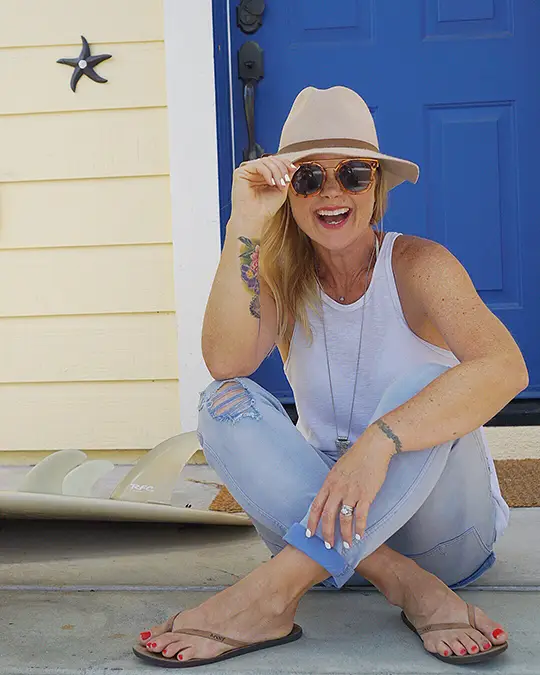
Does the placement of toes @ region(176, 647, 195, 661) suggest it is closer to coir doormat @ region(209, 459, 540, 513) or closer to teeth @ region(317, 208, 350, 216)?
teeth @ region(317, 208, 350, 216)

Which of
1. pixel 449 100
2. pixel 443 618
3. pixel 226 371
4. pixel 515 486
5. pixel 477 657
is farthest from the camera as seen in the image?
pixel 449 100

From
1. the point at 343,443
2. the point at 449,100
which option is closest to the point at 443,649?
the point at 343,443

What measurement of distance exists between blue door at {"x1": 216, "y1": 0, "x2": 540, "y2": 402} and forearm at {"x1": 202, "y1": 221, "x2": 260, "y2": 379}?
153 cm

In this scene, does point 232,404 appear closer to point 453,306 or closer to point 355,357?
point 355,357

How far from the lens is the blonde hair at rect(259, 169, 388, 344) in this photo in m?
1.83

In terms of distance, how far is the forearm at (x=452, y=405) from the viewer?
1.46 metres

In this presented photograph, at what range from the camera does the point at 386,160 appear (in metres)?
1.76

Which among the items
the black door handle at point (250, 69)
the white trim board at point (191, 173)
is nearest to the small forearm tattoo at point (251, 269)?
the white trim board at point (191, 173)

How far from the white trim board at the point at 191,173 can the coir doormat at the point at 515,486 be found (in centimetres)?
58

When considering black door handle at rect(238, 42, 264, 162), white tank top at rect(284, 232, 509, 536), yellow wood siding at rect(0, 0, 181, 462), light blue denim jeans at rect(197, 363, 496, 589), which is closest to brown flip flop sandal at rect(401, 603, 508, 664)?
light blue denim jeans at rect(197, 363, 496, 589)

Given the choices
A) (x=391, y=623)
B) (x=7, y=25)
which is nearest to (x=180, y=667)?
(x=391, y=623)

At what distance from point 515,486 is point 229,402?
1.45 metres

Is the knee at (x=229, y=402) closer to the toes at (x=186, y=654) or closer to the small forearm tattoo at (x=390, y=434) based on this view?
the small forearm tattoo at (x=390, y=434)

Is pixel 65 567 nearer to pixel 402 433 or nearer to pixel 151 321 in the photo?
pixel 402 433
